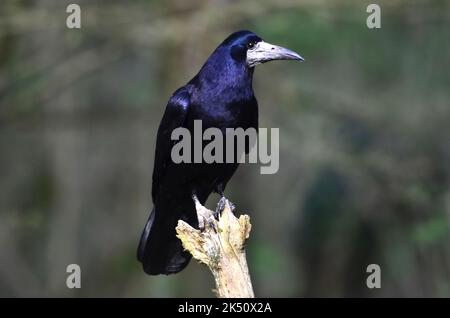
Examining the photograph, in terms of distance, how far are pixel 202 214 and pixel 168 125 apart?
71cm

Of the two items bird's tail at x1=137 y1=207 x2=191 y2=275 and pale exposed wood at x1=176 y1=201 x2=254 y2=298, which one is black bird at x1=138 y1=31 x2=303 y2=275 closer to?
bird's tail at x1=137 y1=207 x2=191 y2=275

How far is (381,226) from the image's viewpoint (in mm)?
11648

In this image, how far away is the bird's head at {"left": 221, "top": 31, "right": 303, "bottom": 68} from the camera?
21.0ft

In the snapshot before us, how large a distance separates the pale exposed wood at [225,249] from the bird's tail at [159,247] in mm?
985

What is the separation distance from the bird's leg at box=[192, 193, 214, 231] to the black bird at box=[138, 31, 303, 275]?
0.28ft

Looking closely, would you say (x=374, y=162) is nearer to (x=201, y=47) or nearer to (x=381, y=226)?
(x=381, y=226)

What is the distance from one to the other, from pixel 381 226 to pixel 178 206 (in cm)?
554

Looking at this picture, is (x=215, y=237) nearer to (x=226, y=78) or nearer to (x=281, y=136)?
(x=226, y=78)

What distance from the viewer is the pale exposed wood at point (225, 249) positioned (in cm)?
516

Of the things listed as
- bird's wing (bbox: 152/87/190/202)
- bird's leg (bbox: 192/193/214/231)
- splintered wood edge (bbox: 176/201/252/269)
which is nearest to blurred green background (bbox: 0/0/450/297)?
bird's wing (bbox: 152/87/190/202)

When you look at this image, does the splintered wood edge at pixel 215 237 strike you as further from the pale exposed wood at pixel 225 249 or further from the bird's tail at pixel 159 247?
the bird's tail at pixel 159 247

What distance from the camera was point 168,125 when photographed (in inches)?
251

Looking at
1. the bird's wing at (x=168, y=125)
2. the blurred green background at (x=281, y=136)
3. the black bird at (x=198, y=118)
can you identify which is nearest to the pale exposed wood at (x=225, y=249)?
the black bird at (x=198, y=118)
